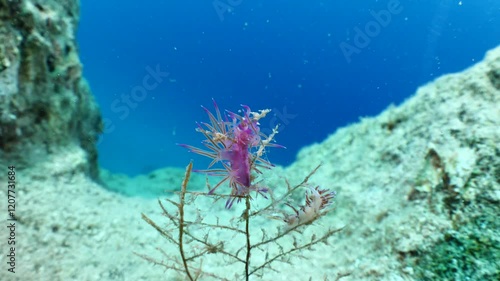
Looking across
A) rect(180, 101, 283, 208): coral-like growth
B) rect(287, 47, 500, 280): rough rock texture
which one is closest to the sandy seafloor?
rect(287, 47, 500, 280): rough rock texture

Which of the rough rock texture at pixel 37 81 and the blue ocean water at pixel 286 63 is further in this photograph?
the blue ocean water at pixel 286 63

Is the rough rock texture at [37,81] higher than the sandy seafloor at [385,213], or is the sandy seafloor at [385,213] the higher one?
the rough rock texture at [37,81]

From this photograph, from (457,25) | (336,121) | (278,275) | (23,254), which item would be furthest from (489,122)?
(336,121)

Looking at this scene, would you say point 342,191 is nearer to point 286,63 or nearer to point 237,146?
point 237,146

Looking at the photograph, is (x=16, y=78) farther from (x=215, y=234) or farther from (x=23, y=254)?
(x=215, y=234)

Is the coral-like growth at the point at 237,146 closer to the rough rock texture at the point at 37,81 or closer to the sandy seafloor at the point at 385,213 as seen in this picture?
the sandy seafloor at the point at 385,213

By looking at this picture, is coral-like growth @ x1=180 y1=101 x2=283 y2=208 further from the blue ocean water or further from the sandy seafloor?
the blue ocean water

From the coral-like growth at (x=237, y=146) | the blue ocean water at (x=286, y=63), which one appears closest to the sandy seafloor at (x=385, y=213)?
the coral-like growth at (x=237, y=146)

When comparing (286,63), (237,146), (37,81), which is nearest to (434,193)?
(237,146)
